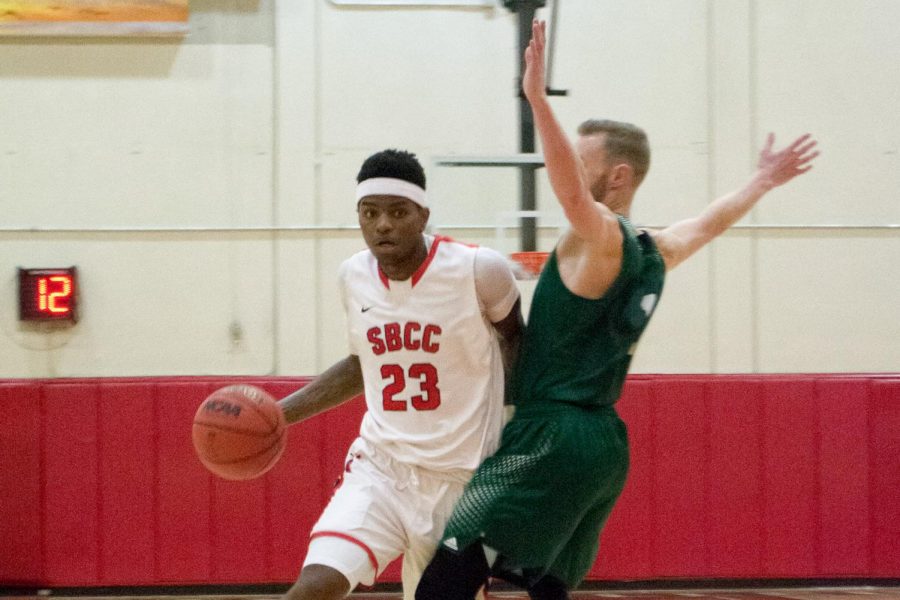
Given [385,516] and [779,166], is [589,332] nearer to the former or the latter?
[385,516]

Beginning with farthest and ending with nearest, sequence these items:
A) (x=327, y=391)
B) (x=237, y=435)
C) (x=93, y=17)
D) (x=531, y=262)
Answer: (x=93, y=17) → (x=531, y=262) → (x=327, y=391) → (x=237, y=435)

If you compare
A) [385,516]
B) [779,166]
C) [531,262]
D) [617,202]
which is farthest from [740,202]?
[385,516]

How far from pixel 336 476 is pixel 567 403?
8.28ft

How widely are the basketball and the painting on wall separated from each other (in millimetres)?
2880

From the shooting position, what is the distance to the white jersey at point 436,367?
298 cm

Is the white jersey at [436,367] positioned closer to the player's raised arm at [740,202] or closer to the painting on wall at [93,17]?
the player's raised arm at [740,202]

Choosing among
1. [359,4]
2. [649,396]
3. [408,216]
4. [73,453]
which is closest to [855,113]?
[649,396]

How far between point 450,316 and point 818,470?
2969 millimetres

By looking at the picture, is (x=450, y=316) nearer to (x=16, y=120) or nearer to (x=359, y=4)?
(x=359, y=4)

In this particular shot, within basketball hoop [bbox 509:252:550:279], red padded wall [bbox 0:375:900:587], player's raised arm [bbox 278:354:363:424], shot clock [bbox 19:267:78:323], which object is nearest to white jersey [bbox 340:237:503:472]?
player's raised arm [bbox 278:354:363:424]

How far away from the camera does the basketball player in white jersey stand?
9.75ft

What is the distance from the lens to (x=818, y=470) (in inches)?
204

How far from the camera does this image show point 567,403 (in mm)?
2809

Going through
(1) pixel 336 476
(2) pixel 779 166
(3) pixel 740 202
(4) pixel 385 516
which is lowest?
(1) pixel 336 476
